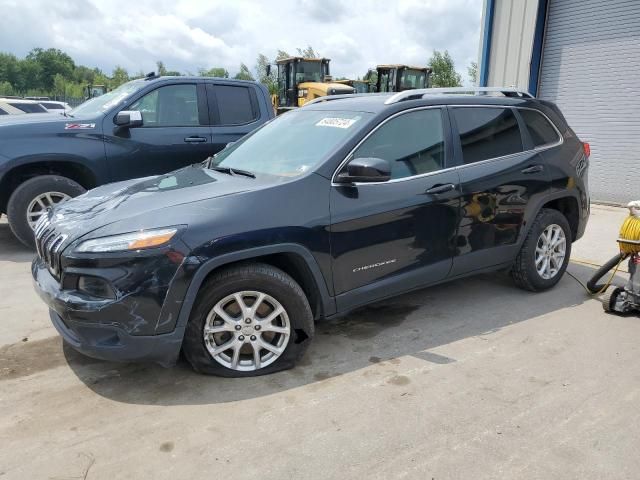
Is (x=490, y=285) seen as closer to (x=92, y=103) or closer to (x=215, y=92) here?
(x=215, y=92)

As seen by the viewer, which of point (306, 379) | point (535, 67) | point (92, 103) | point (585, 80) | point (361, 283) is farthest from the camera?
point (535, 67)

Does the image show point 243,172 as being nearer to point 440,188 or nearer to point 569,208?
point 440,188

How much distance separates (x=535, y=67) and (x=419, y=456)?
9.71 m

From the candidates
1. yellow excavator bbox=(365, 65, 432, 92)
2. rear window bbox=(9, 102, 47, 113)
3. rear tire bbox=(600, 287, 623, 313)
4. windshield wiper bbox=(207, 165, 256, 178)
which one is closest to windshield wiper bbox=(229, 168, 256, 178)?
windshield wiper bbox=(207, 165, 256, 178)

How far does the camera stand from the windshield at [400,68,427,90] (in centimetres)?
1966

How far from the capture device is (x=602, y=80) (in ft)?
30.5

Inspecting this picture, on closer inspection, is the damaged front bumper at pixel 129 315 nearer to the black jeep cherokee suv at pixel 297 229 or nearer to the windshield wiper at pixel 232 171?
the black jeep cherokee suv at pixel 297 229

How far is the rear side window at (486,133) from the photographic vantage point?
4.13m

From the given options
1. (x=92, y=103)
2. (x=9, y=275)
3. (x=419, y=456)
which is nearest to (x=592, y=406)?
(x=419, y=456)

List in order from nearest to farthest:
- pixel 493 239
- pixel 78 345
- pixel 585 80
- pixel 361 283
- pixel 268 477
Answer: pixel 268 477 → pixel 78 345 → pixel 361 283 → pixel 493 239 → pixel 585 80

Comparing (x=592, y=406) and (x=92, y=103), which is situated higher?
(x=92, y=103)

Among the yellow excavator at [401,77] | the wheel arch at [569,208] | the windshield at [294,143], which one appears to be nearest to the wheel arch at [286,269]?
the windshield at [294,143]

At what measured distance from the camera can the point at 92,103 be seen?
664cm

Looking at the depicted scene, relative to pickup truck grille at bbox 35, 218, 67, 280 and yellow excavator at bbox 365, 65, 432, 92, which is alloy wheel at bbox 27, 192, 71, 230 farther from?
yellow excavator at bbox 365, 65, 432, 92
